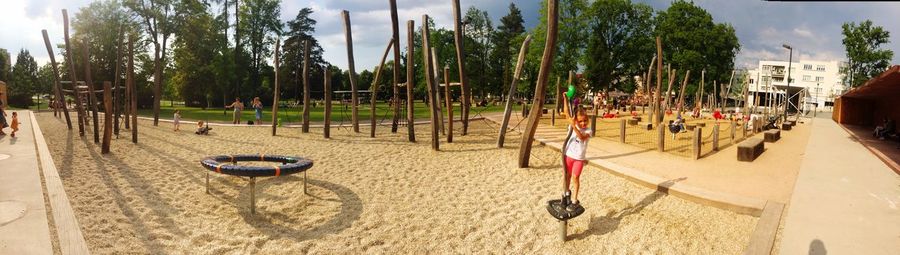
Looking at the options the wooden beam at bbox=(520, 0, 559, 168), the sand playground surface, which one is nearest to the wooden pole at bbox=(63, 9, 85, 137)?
the sand playground surface

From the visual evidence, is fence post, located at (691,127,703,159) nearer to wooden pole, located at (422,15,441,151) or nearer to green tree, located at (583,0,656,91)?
wooden pole, located at (422,15,441,151)

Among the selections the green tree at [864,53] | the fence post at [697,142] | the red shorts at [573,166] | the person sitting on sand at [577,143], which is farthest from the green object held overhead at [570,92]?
the green tree at [864,53]

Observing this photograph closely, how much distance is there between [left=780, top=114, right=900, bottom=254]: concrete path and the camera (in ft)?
16.3

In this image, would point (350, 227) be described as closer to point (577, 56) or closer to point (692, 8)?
point (577, 56)

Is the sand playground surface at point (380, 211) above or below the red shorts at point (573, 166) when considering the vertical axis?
below

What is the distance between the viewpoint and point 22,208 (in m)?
6.29

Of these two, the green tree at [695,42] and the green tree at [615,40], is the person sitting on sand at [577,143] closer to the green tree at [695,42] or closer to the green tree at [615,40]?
the green tree at [615,40]

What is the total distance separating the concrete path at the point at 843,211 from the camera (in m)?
4.96

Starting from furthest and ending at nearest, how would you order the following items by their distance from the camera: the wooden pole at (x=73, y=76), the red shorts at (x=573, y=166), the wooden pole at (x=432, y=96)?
the wooden pole at (x=73, y=76) → the wooden pole at (x=432, y=96) → the red shorts at (x=573, y=166)

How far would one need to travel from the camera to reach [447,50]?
5312 centimetres

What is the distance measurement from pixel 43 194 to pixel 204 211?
2.76 meters

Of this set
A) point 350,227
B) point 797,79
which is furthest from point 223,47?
point 797,79

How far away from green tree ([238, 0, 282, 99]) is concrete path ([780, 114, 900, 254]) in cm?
4942

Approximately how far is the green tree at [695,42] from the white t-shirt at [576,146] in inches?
→ 1765
